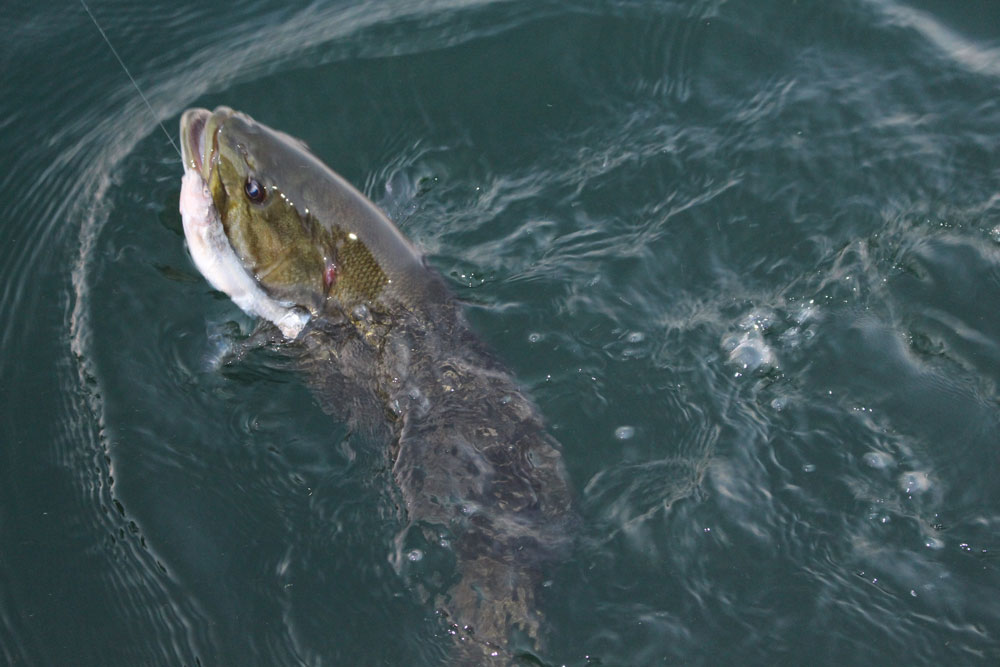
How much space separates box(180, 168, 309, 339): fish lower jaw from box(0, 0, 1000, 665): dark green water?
0.96ft

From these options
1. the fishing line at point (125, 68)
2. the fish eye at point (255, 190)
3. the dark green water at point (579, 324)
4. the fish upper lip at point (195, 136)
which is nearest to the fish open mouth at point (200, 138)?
the fish upper lip at point (195, 136)

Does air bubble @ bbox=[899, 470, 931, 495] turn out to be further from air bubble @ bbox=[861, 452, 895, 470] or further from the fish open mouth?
the fish open mouth

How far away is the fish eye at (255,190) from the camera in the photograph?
13.6 ft

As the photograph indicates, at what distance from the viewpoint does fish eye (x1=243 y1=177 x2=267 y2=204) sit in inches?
164

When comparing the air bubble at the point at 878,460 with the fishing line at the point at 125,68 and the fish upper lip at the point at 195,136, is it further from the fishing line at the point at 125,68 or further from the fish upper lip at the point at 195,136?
the fishing line at the point at 125,68

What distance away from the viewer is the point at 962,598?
357 centimetres

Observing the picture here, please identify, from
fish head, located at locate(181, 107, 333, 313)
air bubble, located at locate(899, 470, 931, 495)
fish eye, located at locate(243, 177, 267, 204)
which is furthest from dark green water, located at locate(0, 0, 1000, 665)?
fish eye, located at locate(243, 177, 267, 204)

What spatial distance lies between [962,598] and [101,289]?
13.3 feet

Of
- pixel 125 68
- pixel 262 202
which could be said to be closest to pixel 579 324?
pixel 262 202

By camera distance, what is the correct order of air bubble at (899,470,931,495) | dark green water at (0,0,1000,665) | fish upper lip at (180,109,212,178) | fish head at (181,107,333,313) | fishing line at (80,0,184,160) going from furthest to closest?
fishing line at (80,0,184,160) < fish upper lip at (180,109,212,178) < fish head at (181,107,333,313) < air bubble at (899,470,931,495) < dark green water at (0,0,1000,665)

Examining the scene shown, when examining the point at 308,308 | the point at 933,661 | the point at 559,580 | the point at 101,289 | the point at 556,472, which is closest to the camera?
the point at 933,661

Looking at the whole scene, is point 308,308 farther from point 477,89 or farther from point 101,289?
point 477,89

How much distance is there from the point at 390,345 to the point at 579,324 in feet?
3.10

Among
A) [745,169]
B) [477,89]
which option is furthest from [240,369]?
[745,169]
